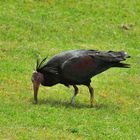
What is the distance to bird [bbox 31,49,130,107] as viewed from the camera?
1522 centimetres

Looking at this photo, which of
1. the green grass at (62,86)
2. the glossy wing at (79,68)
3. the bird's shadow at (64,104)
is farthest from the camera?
the bird's shadow at (64,104)

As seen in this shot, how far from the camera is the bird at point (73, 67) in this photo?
599 inches

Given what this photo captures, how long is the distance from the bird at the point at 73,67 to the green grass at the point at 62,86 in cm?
64

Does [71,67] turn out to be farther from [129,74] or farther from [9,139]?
[129,74]

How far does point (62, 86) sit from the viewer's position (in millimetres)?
17906

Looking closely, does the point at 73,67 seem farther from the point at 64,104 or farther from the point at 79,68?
the point at 64,104

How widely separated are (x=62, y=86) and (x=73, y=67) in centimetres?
275

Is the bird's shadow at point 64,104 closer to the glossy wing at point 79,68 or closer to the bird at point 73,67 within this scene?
the bird at point 73,67

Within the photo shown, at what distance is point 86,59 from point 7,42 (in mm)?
8115

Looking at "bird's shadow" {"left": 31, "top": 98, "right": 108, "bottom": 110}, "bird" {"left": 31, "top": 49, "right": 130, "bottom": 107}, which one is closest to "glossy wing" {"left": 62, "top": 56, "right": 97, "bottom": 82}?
"bird" {"left": 31, "top": 49, "right": 130, "bottom": 107}

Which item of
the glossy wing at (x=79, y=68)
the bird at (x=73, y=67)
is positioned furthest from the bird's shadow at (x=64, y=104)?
the glossy wing at (x=79, y=68)

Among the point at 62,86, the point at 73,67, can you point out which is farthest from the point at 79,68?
the point at 62,86

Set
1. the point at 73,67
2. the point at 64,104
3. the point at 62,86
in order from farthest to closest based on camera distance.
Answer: the point at 62,86
the point at 64,104
the point at 73,67

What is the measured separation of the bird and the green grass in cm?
64
